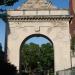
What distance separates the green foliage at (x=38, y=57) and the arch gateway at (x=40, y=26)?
171 feet

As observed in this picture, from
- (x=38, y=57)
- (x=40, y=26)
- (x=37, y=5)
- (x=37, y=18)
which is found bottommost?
(x=40, y=26)

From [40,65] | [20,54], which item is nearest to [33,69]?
[40,65]

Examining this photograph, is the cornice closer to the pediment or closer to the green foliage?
the pediment

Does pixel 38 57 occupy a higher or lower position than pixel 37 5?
lower

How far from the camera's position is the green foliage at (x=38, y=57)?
100875 mm

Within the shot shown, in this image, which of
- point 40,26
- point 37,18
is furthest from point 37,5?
point 40,26

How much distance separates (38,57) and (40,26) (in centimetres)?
5740

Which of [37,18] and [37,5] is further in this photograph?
[37,5]

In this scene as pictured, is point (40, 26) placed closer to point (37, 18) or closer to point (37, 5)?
point (37, 18)

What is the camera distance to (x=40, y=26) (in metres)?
46.8

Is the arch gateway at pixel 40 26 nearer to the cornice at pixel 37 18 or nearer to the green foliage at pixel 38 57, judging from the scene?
the cornice at pixel 37 18

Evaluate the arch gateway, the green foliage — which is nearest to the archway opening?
the green foliage

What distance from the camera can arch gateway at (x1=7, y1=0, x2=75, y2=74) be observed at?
46.4m

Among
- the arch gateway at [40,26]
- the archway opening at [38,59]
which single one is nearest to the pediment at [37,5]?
the arch gateway at [40,26]
